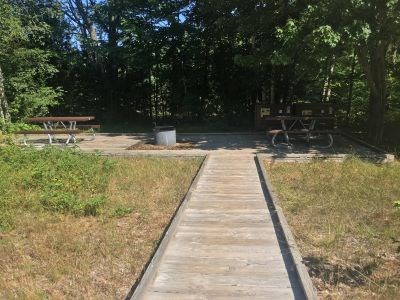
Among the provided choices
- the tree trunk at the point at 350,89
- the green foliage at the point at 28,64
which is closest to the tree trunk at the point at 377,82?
the tree trunk at the point at 350,89

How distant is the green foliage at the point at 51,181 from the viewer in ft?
19.6

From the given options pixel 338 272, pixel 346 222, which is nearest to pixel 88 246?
pixel 338 272

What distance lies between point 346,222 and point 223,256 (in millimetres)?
1927

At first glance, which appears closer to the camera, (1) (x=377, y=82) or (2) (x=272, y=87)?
(1) (x=377, y=82)

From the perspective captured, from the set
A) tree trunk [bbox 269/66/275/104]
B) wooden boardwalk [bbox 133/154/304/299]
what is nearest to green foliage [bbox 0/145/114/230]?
wooden boardwalk [bbox 133/154/304/299]

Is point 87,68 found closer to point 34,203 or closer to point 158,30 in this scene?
point 158,30

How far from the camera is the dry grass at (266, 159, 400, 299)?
3777 mm

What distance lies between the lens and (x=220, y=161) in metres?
8.99

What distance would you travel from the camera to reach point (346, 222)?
529 cm

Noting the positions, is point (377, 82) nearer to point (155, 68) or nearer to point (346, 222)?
point (346, 222)

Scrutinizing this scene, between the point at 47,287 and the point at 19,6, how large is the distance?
15.5 m

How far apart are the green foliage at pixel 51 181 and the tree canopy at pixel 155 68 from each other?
6403 mm

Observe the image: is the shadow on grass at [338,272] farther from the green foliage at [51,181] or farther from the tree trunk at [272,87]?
the tree trunk at [272,87]

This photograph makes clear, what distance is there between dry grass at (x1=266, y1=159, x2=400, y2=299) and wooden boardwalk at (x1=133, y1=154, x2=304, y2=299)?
34 centimetres
